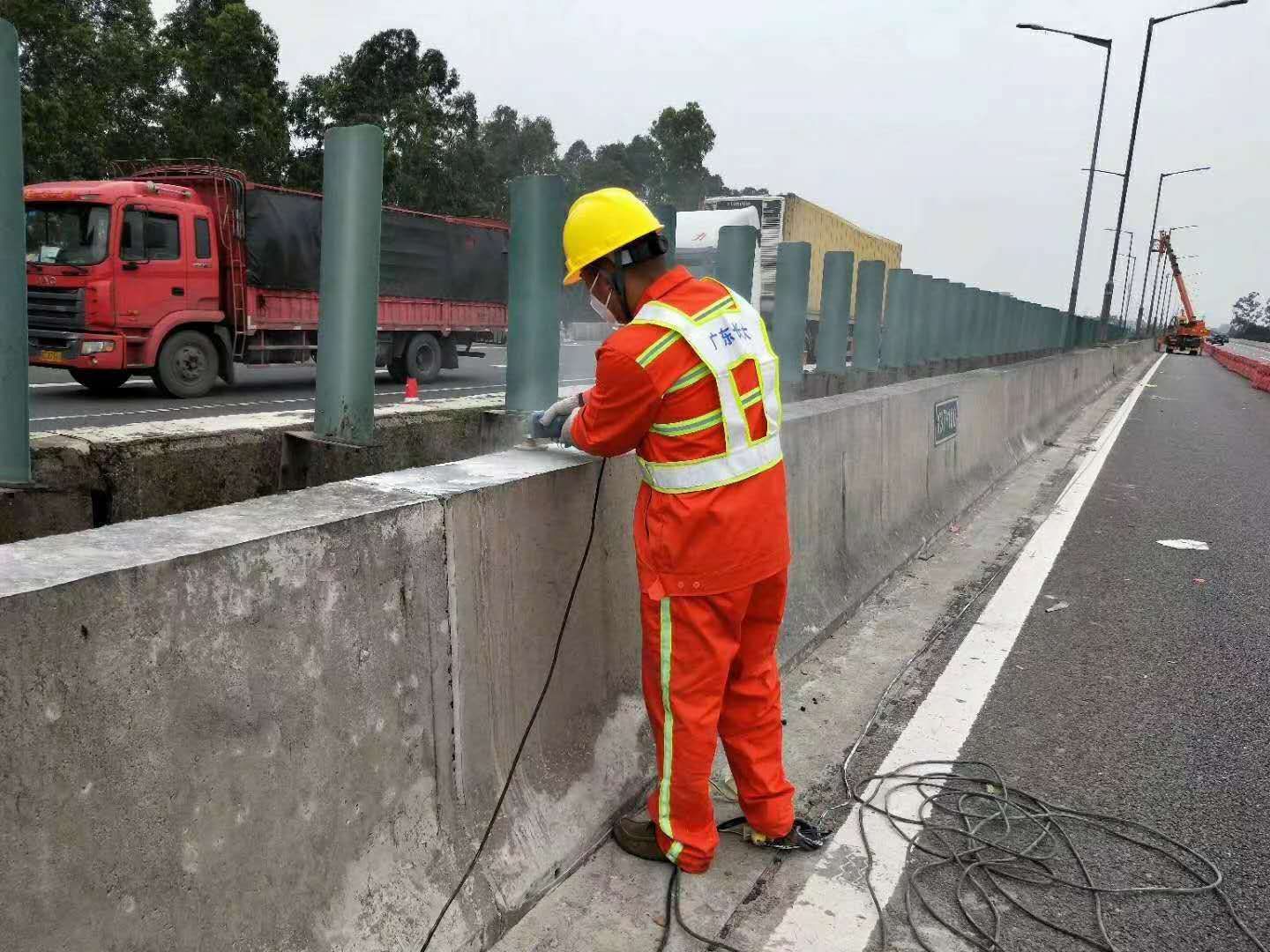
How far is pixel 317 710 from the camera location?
7.13 feet

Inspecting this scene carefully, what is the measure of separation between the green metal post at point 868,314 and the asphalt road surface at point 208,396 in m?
2.41

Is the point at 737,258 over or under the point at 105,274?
over

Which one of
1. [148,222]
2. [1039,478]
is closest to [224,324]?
[148,222]

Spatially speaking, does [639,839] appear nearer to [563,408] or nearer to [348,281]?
[563,408]

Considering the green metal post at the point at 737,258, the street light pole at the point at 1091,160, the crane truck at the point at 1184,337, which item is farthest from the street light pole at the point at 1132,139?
the crane truck at the point at 1184,337

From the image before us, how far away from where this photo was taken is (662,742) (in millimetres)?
2979

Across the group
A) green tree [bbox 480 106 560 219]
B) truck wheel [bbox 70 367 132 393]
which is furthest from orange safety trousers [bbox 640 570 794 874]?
green tree [bbox 480 106 560 219]

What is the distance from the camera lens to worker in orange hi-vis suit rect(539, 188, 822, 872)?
2.78 m

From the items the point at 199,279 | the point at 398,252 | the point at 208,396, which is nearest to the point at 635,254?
the point at 199,279

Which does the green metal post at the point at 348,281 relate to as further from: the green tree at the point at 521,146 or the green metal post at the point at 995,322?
the green tree at the point at 521,146

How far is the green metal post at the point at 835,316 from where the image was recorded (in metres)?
8.00

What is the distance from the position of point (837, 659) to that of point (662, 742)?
2.09 meters

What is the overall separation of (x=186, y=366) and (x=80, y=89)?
56.9 ft

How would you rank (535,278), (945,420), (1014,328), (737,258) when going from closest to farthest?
(535,278), (737,258), (945,420), (1014,328)
